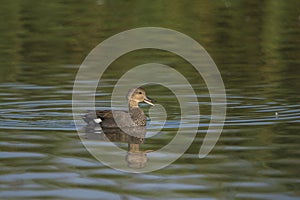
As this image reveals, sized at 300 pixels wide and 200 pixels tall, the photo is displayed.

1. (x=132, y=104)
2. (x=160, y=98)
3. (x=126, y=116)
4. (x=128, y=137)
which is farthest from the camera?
(x=160, y=98)

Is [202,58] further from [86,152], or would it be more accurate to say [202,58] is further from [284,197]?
[284,197]

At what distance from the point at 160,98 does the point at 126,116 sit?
167cm

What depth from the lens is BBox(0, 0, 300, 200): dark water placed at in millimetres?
8688

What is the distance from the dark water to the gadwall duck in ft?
0.96

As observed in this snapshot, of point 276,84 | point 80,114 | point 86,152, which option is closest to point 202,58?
point 276,84

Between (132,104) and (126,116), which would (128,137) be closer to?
(126,116)

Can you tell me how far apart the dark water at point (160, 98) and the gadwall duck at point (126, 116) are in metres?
0.29

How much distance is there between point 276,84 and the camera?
14617mm

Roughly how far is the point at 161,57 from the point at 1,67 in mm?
3530

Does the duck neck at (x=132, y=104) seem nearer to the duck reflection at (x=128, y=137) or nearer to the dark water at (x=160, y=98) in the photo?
the dark water at (x=160, y=98)

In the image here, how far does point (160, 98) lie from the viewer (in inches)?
547

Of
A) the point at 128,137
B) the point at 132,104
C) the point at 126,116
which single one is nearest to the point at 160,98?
the point at 132,104

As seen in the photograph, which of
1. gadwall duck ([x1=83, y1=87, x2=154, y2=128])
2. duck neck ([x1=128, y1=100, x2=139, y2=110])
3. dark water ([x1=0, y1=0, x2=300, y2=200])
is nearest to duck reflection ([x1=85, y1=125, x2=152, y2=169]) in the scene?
gadwall duck ([x1=83, y1=87, x2=154, y2=128])

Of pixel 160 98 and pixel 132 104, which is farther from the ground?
pixel 160 98
